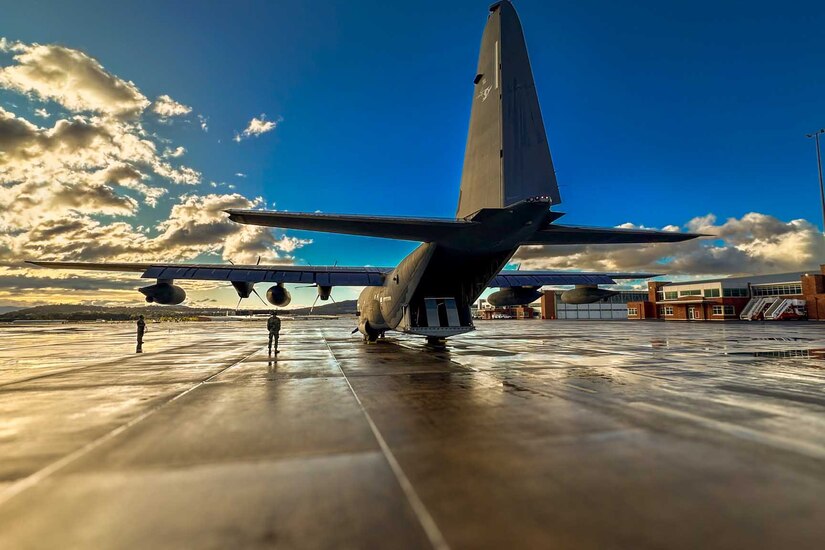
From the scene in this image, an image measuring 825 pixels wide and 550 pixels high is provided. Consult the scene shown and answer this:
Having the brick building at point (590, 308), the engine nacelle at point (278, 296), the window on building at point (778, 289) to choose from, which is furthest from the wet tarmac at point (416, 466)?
the brick building at point (590, 308)

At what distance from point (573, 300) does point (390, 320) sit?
1120 centimetres

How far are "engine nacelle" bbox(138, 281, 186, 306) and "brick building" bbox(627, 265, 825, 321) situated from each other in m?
69.6

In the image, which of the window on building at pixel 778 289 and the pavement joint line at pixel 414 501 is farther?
→ the window on building at pixel 778 289

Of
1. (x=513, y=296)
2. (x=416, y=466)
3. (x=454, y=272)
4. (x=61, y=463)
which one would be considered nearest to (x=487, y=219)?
(x=454, y=272)

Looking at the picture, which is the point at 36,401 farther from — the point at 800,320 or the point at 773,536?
the point at 800,320

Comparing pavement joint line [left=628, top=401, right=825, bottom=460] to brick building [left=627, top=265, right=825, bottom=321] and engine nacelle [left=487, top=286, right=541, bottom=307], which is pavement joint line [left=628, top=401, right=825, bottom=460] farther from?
brick building [left=627, top=265, right=825, bottom=321]

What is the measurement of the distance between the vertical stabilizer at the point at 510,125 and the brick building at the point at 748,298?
6402 cm

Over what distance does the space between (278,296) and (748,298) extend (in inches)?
2822

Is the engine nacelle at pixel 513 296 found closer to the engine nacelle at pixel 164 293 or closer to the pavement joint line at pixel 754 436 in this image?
the pavement joint line at pixel 754 436

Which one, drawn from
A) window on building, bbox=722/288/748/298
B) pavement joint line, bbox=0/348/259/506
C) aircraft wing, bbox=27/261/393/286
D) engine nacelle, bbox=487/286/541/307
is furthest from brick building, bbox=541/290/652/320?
pavement joint line, bbox=0/348/259/506

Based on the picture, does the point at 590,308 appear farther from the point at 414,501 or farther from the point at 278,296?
the point at 414,501

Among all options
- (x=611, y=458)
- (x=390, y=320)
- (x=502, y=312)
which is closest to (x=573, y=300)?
(x=390, y=320)

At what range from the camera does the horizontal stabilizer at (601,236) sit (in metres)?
10.4

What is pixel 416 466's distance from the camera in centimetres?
373
